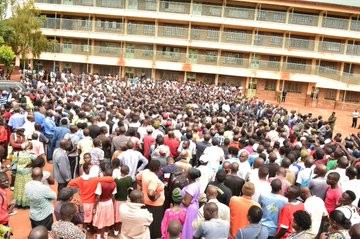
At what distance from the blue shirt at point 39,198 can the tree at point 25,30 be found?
24039 millimetres

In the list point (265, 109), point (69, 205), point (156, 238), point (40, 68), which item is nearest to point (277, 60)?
point (265, 109)

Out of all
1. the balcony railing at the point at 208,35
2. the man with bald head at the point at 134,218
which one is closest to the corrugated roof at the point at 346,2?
the balcony railing at the point at 208,35

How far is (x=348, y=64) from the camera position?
36625mm

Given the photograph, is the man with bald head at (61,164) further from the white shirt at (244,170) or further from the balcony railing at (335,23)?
the balcony railing at (335,23)

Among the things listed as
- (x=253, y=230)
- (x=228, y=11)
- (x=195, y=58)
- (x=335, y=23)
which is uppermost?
(x=228, y=11)

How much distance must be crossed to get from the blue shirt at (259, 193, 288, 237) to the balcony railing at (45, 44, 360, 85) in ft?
99.0

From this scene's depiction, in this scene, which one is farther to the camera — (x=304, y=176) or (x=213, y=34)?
(x=213, y=34)

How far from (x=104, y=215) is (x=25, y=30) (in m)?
24.7

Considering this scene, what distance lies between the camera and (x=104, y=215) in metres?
6.70

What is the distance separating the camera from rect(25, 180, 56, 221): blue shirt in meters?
5.62

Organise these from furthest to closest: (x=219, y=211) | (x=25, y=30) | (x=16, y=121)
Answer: (x=25, y=30)
(x=16, y=121)
(x=219, y=211)

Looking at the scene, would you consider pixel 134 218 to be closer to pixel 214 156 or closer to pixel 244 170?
pixel 244 170

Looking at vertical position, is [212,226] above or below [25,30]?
below

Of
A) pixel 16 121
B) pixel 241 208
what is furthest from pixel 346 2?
pixel 241 208
